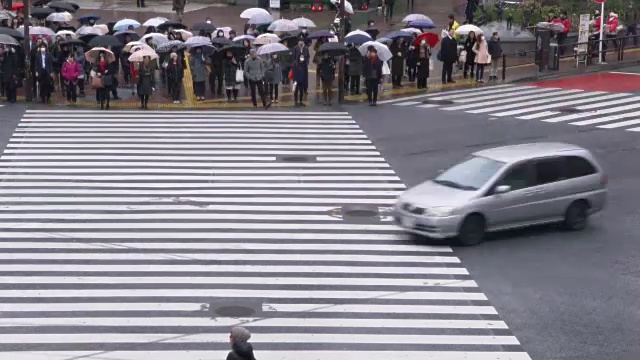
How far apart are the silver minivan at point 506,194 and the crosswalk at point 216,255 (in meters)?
0.59

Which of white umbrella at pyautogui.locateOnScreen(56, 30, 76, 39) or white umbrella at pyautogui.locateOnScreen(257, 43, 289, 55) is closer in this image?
white umbrella at pyautogui.locateOnScreen(257, 43, 289, 55)

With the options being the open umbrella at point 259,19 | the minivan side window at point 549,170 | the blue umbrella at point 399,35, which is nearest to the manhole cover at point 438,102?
→ the blue umbrella at point 399,35

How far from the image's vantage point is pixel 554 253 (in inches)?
822

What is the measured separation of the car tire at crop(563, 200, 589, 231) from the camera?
2233cm

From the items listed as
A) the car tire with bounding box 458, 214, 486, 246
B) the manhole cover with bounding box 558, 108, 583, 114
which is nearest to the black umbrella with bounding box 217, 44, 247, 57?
the manhole cover with bounding box 558, 108, 583, 114

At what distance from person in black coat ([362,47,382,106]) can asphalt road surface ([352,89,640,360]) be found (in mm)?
1401

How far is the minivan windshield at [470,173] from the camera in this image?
853 inches

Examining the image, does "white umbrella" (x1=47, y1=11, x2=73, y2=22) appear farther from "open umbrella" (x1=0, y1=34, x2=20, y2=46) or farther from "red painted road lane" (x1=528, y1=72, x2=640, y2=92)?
"red painted road lane" (x1=528, y1=72, x2=640, y2=92)

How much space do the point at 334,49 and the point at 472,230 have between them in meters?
14.2

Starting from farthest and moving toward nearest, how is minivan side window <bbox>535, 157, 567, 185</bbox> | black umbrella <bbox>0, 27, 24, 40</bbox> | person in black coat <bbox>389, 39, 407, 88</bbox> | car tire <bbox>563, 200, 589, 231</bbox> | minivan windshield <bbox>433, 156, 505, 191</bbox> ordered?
person in black coat <bbox>389, 39, 407, 88</bbox>, black umbrella <bbox>0, 27, 24, 40</bbox>, car tire <bbox>563, 200, 589, 231</bbox>, minivan side window <bbox>535, 157, 567, 185</bbox>, minivan windshield <bbox>433, 156, 505, 191</bbox>

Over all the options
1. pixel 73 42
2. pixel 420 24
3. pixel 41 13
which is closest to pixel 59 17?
pixel 41 13

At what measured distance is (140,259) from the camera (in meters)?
20.0

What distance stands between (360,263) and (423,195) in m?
2.30

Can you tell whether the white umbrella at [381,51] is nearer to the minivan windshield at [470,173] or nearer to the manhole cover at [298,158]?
the manhole cover at [298,158]
